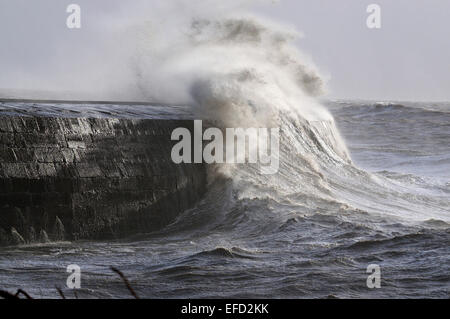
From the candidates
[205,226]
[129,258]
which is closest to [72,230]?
[129,258]

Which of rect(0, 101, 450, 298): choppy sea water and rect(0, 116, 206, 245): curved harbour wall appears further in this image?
rect(0, 116, 206, 245): curved harbour wall

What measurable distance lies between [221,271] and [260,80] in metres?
8.56

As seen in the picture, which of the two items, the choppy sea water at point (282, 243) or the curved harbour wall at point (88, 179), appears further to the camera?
the curved harbour wall at point (88, 179)

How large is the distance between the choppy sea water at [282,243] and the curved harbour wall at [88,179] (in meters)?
0.24

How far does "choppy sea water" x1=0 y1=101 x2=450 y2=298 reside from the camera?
7.34 meters

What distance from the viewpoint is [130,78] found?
67.9ft

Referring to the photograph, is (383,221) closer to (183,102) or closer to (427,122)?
(183,102)

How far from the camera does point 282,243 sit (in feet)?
31.5

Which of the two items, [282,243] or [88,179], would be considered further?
[88,179]

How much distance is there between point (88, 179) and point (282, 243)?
2.36 metres

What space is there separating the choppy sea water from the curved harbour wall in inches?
9.4

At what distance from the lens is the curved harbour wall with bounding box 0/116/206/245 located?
9.09m

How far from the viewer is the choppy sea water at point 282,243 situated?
7.34 metres

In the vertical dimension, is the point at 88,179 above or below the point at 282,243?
above
